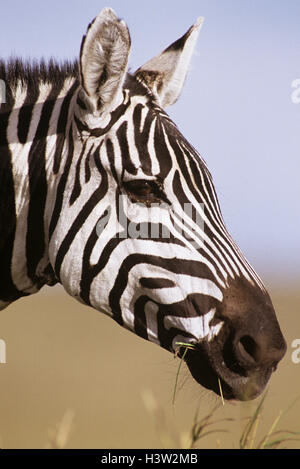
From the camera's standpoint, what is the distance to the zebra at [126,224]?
381cm

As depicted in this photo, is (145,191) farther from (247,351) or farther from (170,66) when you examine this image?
(170,66)

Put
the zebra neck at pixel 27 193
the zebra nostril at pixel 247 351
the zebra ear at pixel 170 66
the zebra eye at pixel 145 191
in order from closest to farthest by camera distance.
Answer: the zebra nostril at pixel 247 351 < the zebra eye at pixel 145 191 < the zebra neck at pixel 27 193 < the zebra ear at pixel 170 66

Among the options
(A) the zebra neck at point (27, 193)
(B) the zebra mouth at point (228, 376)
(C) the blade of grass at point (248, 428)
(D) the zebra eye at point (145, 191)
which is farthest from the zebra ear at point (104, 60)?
(C) the blade of grass at point (248, 428)

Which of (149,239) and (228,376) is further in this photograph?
(149,239)

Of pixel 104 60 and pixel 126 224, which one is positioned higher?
pixel 104 60

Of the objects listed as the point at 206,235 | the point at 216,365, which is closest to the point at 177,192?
the point at 206,235

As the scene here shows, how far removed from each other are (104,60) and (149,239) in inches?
42.9

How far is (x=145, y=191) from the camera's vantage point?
400cm

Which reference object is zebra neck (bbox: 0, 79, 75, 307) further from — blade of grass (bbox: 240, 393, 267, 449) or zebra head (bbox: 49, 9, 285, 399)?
blade of grass (bbox: 240, 393, 267, 449)

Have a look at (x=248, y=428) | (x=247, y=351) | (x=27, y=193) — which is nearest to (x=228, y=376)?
(x=247, y=351)

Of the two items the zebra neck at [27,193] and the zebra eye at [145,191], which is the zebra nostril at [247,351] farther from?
the zebra neck at [27,193]

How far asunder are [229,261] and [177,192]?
50 cm

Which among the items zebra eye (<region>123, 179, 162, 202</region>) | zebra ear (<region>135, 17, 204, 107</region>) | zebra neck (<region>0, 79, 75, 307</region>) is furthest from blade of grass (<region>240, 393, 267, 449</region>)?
zebra ear (<region>135, 17, 204, 107</region>)

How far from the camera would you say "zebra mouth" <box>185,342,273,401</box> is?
376cm
